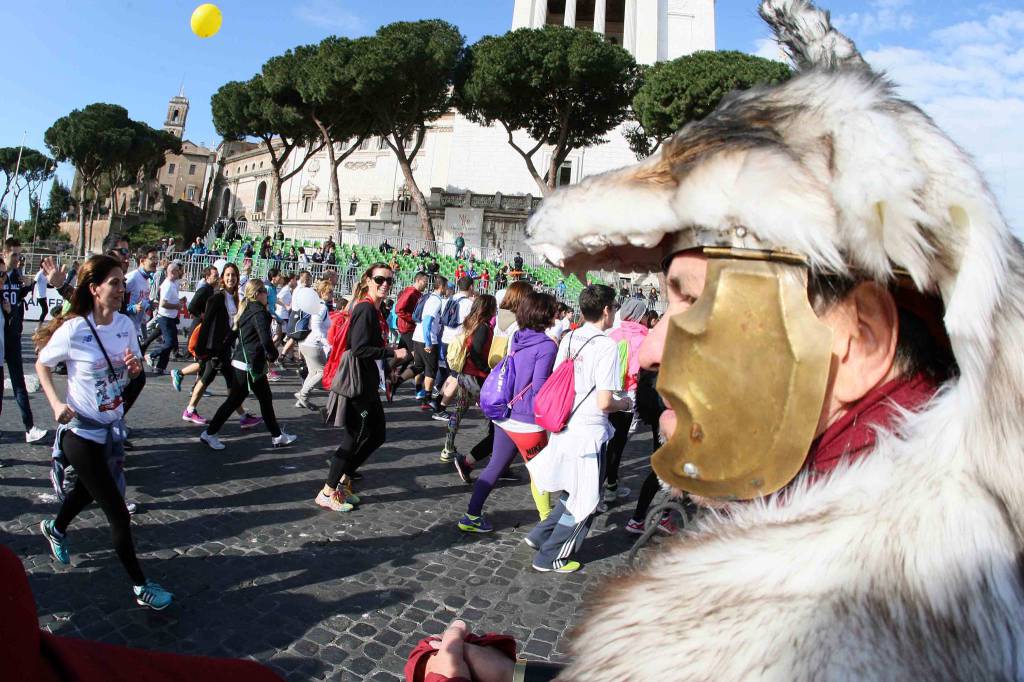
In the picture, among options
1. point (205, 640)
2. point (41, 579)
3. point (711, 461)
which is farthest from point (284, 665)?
point (711, 461)

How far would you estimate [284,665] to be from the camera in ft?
10.3

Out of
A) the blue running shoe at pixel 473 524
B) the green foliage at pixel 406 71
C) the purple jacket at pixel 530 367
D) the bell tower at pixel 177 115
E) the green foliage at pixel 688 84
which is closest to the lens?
the purple jacket at pixel 530 367

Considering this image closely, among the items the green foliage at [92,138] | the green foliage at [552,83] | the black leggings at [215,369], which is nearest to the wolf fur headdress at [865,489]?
the black leggings at [215,369]

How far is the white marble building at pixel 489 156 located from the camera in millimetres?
42719

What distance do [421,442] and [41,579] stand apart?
436 cm

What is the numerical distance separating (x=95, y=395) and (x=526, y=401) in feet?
9.05

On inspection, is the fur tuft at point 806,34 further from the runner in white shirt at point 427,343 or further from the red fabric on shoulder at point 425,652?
the runner in white shirt at point 427,343

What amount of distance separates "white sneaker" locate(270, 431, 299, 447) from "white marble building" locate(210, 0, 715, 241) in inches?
1213

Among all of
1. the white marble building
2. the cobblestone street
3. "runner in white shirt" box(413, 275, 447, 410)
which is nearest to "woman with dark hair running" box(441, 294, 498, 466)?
the cobblestone street

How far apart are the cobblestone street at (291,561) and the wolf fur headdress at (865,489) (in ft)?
5.15

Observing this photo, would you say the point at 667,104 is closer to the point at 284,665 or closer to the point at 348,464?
the point at 348,464

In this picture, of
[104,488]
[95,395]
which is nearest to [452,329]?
[95,395]

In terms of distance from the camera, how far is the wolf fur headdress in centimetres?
68

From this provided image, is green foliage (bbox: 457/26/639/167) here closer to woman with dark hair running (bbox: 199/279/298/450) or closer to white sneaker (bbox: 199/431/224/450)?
woman with dark hair running (bbox: 199/279/298/450)
